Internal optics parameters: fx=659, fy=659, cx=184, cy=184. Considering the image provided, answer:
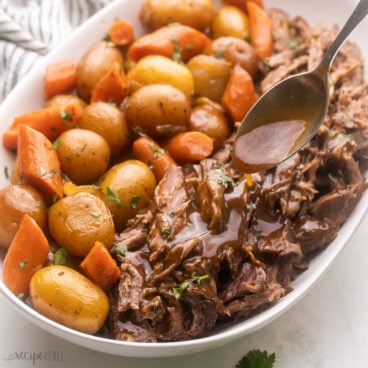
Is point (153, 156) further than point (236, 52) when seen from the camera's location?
No

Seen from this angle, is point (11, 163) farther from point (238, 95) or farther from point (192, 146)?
point (238, 95)

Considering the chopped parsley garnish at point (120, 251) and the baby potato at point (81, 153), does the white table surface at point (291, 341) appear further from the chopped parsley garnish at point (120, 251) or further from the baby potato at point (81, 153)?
the baby potato at point (81, 153)

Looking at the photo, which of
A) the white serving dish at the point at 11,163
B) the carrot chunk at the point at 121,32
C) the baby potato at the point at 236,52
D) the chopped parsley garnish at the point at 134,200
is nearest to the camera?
the white serving dish at the point at 11,163

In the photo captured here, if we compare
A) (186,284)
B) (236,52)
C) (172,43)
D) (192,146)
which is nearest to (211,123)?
(192,146)

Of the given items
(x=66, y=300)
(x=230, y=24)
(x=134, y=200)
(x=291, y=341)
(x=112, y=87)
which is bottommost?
(x=291, y=341)

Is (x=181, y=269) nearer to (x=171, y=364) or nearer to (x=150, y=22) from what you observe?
(x=171, y=364)

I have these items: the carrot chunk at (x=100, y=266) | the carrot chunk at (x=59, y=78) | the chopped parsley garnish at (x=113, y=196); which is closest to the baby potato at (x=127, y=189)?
the chopped parsley garnish at (x=113, y=196)

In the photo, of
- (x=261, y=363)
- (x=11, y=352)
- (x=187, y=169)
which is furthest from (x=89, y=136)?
(x=261, y=363)
